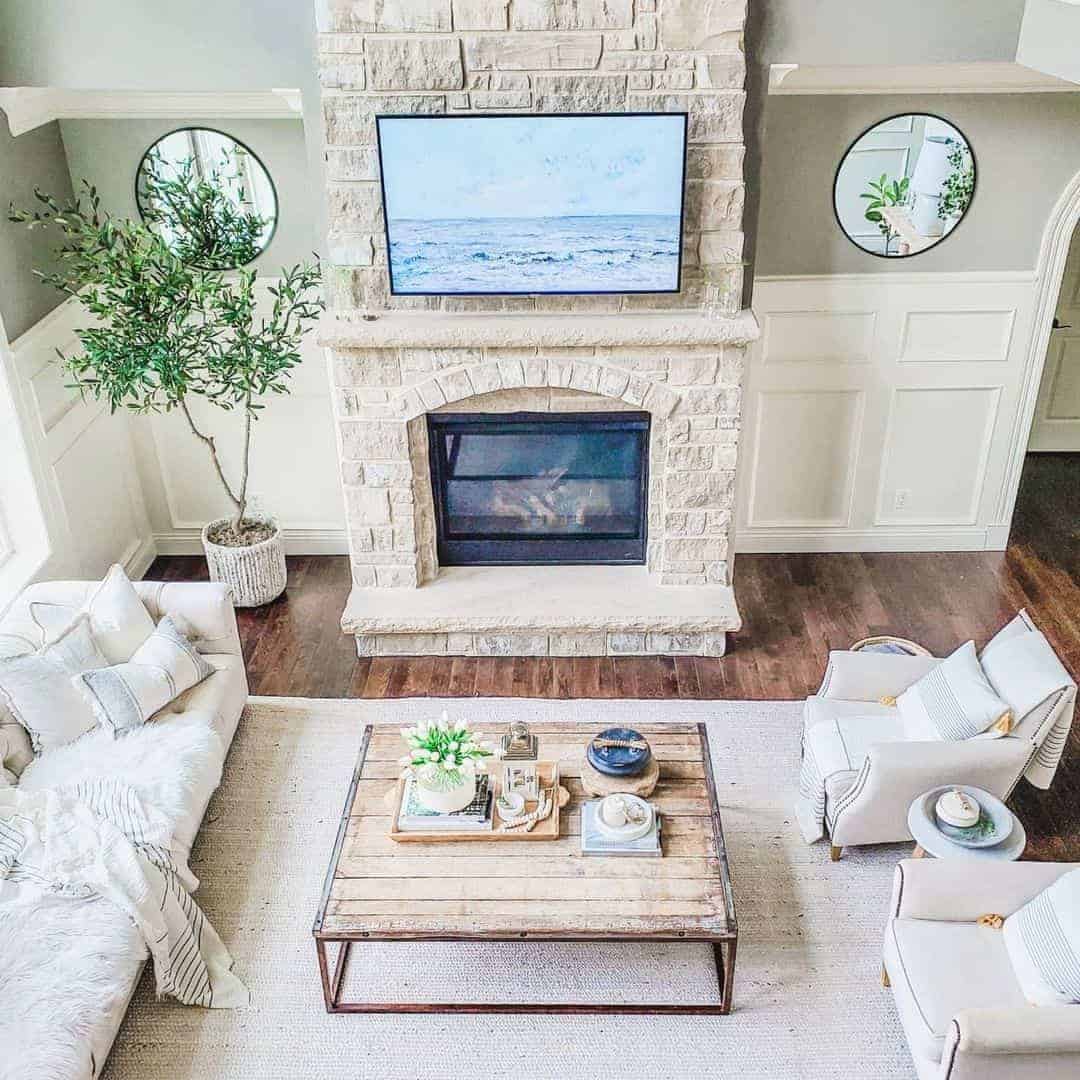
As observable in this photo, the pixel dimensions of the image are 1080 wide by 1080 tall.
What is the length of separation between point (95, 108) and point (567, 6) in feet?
7.66

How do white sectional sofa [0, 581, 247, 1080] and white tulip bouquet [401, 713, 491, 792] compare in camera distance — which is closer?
white sectional sofa [0, 581, 247, 1080]

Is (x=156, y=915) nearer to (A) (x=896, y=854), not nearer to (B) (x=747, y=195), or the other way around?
(A) (x=896, y=854)

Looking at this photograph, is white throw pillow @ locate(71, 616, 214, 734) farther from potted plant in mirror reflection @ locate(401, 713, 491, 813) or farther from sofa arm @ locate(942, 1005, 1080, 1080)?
sofa arm @ locate(942, 1005, 1080, 1080)

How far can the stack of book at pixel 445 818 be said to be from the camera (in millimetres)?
3506

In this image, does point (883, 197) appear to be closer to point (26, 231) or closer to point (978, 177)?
point (978, 177)

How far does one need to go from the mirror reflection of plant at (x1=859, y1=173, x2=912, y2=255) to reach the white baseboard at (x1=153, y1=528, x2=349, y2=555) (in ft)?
10.3

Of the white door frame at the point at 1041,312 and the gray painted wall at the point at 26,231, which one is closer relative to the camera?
the gray painted wall at the point at 26,231

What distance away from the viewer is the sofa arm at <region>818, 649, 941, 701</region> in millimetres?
4160

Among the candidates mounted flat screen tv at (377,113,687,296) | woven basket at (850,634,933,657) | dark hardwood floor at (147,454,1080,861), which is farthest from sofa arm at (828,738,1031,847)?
mounted flat screen tv at (377,113,687,296)

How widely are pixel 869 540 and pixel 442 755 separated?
3.34m

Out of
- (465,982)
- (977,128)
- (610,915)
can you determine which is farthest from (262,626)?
(977,128)

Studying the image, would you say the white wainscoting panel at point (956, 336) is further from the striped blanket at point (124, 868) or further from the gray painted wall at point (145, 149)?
the striped blanket at point (124, 868)

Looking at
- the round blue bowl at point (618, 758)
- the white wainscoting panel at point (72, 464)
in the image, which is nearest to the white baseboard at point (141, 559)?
the white wainscoting panel at point (72, 464)

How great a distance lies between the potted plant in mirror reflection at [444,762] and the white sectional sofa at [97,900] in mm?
870
